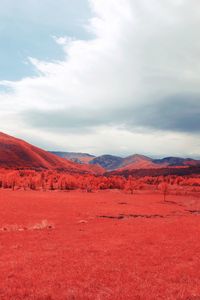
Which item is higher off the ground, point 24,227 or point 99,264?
point 99,264

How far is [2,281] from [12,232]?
43.3ft

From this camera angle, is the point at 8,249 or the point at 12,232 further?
the point at 12,232

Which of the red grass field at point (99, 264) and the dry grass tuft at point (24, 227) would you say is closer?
the red grass field at point (99, 264)

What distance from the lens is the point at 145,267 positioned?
45.9ft

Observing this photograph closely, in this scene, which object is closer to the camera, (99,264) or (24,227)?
(99,264)

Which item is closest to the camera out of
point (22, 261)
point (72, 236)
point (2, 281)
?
point (2, 281)

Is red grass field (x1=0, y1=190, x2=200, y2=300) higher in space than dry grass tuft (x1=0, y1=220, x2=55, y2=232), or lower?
higher

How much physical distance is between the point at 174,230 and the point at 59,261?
48.7 ft

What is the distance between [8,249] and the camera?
17.8m

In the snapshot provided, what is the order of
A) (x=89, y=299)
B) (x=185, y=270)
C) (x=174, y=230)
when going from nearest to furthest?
(x=89, y=299), (x=185, y=270), (x=174, y=230)

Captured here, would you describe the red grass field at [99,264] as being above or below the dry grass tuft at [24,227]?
above

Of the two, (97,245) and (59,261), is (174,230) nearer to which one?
(97,245)

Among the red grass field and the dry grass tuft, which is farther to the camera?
the dry grass tuft

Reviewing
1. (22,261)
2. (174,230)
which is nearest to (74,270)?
(22,261)
